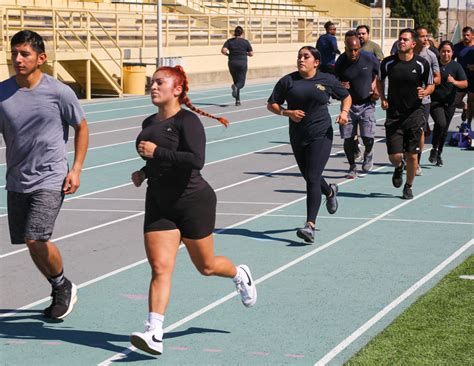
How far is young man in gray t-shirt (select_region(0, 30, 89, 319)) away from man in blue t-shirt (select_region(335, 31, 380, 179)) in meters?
7.70

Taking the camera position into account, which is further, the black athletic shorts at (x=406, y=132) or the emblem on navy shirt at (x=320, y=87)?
the black athletic shorts at (x=406, y=132)

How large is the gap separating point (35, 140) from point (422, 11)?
59.2 metres

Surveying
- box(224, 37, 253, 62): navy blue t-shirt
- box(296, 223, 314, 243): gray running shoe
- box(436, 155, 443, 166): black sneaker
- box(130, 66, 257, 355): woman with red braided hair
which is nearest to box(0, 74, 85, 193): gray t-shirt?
box(130, 66, 257, 355): woman with red braided hair

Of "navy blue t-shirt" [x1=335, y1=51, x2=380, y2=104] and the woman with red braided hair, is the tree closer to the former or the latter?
"navy blue t-shirt" [x1=335, y1=51, x2=380, y2=104]

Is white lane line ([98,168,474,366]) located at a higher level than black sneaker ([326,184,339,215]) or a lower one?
lower

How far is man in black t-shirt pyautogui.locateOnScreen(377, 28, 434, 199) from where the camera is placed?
12891mm

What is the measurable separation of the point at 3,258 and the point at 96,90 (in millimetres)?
21651

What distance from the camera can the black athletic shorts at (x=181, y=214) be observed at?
670 centimetres

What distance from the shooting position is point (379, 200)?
42.7ft

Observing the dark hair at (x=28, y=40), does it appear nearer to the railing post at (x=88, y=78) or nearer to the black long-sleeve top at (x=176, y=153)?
the black long-sleeve top at (x=176, y=153)

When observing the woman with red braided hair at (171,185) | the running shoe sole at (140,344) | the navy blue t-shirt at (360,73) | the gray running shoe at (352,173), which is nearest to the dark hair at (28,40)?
the woman with red braided hair at (171,185)

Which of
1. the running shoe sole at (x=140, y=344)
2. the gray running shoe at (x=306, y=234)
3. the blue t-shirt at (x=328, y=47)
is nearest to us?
the running shoe sole at (x=140, y=344)

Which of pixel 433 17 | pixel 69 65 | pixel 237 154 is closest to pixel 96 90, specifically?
pixel 69 65

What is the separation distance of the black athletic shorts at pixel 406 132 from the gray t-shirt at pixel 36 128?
6.58 meters
